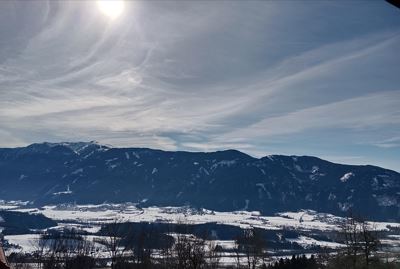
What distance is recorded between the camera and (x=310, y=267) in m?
96.4

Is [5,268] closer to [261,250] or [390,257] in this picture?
[390,257]

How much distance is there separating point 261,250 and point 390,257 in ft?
80.1

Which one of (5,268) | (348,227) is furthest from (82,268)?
(5,268)

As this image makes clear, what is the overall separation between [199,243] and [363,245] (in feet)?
84.5

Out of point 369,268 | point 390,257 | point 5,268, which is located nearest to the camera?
point 5,268

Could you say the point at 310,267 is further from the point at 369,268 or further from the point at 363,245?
the point at 369,268

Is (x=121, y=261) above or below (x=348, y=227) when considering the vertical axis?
below

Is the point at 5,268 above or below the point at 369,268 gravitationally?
above

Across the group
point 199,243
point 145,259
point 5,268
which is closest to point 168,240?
point 145,259

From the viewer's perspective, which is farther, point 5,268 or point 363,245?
point 363,245

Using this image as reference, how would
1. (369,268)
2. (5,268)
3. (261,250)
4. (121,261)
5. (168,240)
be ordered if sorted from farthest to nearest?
1. (168,240)
2. (121,261)
3. (261,250)
4. (369,268)
5. (5,268)

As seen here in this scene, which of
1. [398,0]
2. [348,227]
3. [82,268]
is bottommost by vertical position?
[82,268]

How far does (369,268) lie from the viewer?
56125mm

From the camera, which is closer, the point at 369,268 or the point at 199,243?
the point at 369,268
